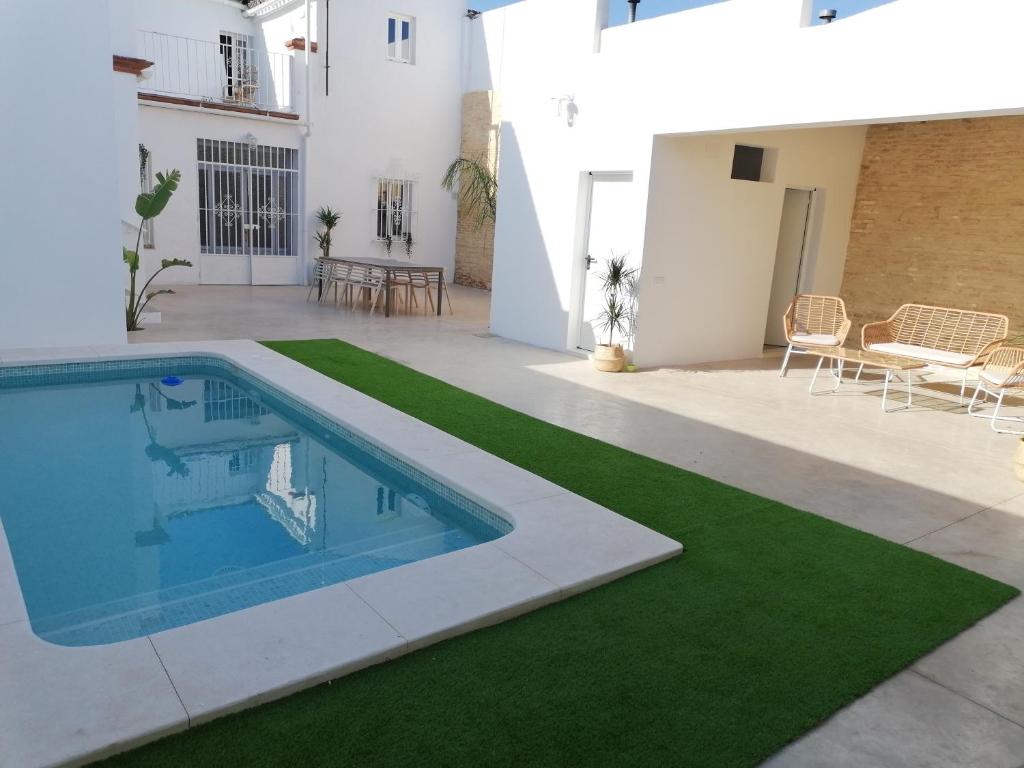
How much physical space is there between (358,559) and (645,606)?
161cm

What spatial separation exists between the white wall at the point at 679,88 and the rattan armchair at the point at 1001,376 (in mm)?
2498

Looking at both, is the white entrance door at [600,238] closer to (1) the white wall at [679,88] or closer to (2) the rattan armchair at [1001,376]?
(1) the white wall at [679,88]

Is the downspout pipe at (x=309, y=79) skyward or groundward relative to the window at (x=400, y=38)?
groundward

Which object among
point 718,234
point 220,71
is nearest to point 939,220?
point 718,234

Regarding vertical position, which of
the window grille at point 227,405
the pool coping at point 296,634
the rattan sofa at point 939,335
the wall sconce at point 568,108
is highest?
the wall sconce at point 568,108

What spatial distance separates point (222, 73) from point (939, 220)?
14.3 m

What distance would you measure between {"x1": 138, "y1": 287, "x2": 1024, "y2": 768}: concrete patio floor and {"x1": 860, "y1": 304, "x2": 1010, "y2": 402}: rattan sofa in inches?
21.6

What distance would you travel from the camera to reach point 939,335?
890 cm

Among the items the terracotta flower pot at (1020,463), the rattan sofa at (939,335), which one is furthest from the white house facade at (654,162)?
the terracotta flower pot at (1020,463)

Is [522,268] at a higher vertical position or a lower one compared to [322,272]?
higher

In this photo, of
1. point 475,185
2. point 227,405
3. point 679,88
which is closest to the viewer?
point 227,405

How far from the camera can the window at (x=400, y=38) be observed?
16266 millimetres

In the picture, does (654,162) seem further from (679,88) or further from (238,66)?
(238,66)

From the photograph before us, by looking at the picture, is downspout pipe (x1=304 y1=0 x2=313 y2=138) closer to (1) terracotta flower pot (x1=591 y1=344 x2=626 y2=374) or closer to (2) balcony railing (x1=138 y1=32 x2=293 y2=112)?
(2) balcony railing (x1=138 y1=32 x2=293 y2=112)
